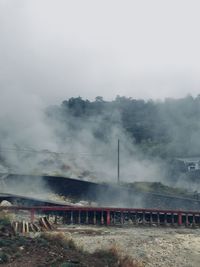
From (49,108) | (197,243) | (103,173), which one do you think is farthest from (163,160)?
(197,243)

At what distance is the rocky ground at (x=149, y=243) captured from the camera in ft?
58.6

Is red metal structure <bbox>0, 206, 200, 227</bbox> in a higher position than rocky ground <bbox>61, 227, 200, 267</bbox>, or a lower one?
higher

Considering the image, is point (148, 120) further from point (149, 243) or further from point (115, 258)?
point (115, 258)

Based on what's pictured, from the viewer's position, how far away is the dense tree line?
4875 cm

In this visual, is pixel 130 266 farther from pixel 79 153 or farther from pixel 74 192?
pixel 79 153

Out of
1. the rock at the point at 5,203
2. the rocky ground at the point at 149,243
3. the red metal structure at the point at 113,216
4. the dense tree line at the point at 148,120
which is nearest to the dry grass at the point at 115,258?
the rocky ground at the point at 149,243

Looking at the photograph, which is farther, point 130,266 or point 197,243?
point 197,243

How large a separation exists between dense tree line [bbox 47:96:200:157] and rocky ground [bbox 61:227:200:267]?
23926mm

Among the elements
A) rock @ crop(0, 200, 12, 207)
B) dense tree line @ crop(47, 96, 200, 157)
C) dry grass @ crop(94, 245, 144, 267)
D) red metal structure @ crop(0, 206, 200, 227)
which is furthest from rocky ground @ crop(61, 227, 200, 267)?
dense tree line @ crop(47, 96, 200, 157)

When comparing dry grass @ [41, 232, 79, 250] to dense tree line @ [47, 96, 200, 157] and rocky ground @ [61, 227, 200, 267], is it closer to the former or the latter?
rocky ground @ [61, 227, 200, 267]

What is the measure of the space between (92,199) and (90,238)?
1231 cm

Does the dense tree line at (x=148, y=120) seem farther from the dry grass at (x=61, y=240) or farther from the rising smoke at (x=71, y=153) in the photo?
the dry grass at (x=61, y=240)

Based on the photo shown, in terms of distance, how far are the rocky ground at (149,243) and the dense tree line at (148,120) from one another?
23926 millimetres

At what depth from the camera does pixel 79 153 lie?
140 feet
